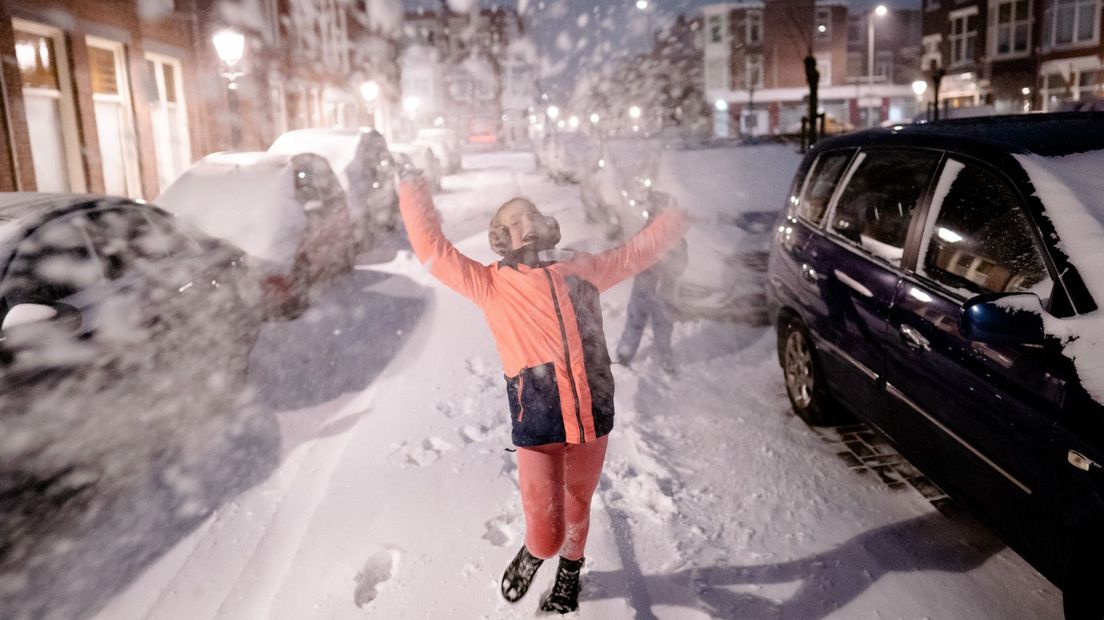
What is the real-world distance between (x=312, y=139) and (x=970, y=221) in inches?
415

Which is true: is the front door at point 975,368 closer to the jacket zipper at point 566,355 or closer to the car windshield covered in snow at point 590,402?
the car windshield covered in snow at point 590,402

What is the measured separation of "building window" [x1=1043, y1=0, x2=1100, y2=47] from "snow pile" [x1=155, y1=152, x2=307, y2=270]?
34.7m

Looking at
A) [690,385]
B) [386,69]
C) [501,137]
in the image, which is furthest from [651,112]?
[690,385]

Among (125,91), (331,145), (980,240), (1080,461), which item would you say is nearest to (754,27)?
(125,91)

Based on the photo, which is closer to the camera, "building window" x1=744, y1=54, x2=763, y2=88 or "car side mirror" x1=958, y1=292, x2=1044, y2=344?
"car side mirror" x1=958, y1=292, x2=1044, y2=344

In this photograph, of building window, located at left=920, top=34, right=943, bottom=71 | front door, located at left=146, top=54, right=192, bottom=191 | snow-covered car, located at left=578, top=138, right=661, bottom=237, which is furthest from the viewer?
building window, located at left=920, top=34, right=943, bottom=71

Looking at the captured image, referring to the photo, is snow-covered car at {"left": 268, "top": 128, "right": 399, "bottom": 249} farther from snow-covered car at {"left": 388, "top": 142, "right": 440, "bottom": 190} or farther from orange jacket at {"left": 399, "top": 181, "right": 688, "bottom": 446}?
orange jacket at {"left": 399, "top": 181, "right": 688, "bottom": 446}

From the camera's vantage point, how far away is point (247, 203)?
25.5 ft

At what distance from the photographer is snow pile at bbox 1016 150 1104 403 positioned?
2.27 meters

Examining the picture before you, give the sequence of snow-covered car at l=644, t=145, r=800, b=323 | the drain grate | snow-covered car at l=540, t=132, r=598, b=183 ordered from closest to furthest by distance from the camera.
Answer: the drain grate < snow-covered car at l=644, t=145, r=800, b=323 < snow-covered car at l=540, t=132, r=598, b=183

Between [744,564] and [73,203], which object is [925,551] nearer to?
[744,564]

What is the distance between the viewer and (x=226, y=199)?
7.84 metres

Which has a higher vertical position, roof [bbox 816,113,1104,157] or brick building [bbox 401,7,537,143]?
brick building [bbox 401,7,537,143]

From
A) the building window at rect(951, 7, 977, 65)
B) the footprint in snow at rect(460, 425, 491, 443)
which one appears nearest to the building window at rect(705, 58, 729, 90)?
the building window at rect(951, 7, 977, 65)
